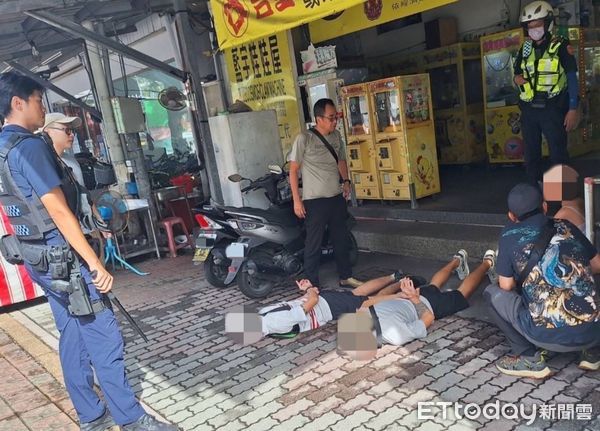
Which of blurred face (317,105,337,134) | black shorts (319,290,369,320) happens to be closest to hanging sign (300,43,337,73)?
blurred face (317,105,337,134)

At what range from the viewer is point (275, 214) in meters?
5.34

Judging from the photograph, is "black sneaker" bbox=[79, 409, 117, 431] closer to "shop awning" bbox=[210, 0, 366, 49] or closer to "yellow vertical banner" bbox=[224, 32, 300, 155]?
"shop awning" bbox=[210, 0, 366, 49]

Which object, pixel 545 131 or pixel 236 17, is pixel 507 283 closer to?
pixel 545 131

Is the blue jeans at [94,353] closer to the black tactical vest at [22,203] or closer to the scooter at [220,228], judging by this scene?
the black tactical vest at [22,203]

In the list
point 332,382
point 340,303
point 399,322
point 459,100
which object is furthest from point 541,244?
point 459,100

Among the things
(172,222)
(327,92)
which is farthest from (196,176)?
(327,92)

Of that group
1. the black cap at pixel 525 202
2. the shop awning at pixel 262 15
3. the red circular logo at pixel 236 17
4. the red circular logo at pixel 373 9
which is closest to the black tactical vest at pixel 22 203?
the black cap at pixel 525 202

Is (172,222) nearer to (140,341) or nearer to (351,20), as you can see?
(140,341)

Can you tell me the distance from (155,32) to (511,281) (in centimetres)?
879

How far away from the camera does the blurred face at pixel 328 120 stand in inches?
191

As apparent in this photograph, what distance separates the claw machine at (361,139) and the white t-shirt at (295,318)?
10.4 ft

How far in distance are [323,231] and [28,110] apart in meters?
2.82

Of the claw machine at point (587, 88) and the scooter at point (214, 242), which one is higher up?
the claw machine at point (587, 88)

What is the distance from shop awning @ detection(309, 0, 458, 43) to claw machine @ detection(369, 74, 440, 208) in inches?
29.5
